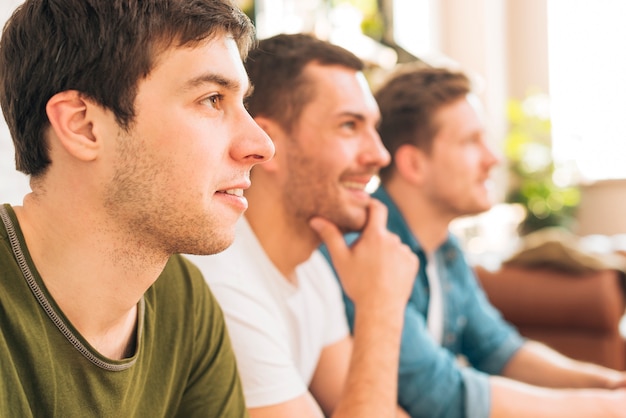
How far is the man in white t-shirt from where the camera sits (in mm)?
1296

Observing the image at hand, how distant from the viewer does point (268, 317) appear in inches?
49.3

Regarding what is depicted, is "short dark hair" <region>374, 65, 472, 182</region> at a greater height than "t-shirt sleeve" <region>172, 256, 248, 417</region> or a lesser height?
greater

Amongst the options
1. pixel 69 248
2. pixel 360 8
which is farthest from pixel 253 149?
pixel 360 8

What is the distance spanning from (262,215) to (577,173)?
5453mm

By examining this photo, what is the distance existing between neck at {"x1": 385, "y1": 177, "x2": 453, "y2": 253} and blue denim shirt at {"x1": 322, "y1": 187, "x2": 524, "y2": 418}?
48 mm

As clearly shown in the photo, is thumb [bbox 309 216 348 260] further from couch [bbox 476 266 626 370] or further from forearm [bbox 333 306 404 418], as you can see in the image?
couch [bbox 476 266 626 370]

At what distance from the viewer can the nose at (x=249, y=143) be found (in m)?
0.94

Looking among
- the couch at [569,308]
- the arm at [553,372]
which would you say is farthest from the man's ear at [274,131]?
the couch at [569,308]

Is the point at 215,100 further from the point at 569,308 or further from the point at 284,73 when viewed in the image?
the point at 569,308

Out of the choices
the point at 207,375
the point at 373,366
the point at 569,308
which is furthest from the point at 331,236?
the point at 569,308

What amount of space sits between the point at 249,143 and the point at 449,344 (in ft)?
3.94

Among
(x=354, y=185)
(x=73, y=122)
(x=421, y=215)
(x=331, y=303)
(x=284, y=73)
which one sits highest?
(x=284, y=73)

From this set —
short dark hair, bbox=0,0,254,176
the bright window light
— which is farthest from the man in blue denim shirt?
the bright window light

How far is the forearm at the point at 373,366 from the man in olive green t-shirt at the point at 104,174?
0.39m
